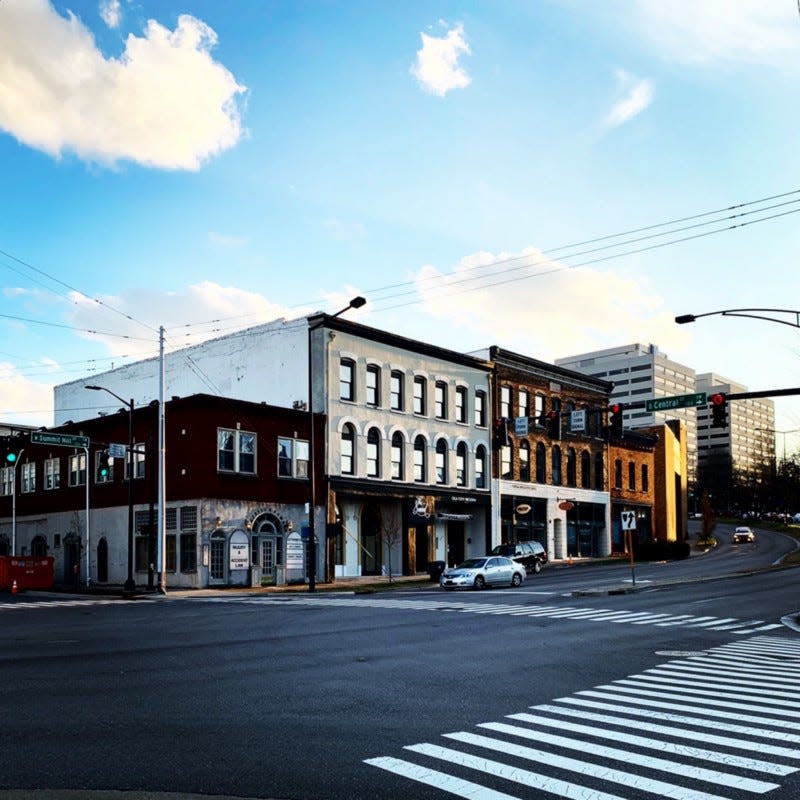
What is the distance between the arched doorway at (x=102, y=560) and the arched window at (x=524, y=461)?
27.4 m

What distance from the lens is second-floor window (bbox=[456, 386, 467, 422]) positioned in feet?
195

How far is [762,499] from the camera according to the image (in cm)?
14462

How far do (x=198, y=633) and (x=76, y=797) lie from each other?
13520mm

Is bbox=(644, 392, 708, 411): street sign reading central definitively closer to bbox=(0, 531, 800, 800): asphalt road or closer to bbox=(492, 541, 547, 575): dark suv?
bbox=(0, 531, 800, 800): asphalt road

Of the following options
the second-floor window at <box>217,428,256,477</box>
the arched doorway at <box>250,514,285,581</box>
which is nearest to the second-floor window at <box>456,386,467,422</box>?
the arched doorway at <box>250,514,285,581</box>

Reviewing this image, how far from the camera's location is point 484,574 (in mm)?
39969

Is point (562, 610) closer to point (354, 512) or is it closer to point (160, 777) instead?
point (160, 777)

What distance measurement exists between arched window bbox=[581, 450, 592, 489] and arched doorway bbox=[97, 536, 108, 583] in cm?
3559

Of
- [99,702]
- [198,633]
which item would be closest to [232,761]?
[99,702]

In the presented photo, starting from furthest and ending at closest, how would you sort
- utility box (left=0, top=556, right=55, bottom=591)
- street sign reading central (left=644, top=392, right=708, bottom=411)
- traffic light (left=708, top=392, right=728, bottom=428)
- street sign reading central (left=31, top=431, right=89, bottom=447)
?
utility box (left=0, top=556, right=55, bottom=591) → street sign reading central (left=31, top=431, right=89, bottom=447) → street sign reading central (left=644, top=392, right=708, bottom=411) → traffic light (left=708, top=392, right=728, bottom=428)

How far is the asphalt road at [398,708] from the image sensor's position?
7.65m

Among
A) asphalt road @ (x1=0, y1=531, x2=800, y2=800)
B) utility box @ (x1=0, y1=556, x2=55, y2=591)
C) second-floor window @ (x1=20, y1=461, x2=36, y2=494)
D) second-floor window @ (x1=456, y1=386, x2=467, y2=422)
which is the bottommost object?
utility box @ (x1=0, y1=556, x2=55, y2=591)

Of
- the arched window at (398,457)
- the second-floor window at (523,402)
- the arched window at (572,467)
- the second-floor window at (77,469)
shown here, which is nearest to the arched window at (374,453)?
the arched window at (398,457)

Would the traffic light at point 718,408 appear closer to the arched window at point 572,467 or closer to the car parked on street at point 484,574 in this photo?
the car parked on street at point 484,574
